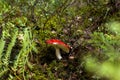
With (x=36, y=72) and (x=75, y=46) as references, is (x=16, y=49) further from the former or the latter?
(x=75, y=46)

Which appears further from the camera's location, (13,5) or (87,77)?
(13,5)

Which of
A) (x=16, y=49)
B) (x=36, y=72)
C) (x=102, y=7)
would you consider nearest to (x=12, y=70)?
(x=36, y=72)

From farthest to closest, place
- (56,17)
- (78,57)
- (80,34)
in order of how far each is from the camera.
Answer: (56,17), (80,34), (78,57)

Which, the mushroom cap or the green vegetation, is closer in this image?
the green vegetation

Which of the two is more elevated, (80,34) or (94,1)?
(94,1)

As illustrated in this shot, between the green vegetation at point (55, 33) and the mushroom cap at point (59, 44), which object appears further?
the mushroom cap at point (59, 44)

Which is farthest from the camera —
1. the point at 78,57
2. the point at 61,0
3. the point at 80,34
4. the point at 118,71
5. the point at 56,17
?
the point at 61,0

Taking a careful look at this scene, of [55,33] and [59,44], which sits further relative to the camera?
[55,33]

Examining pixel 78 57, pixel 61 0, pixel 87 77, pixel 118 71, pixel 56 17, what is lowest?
pixel 87 77
